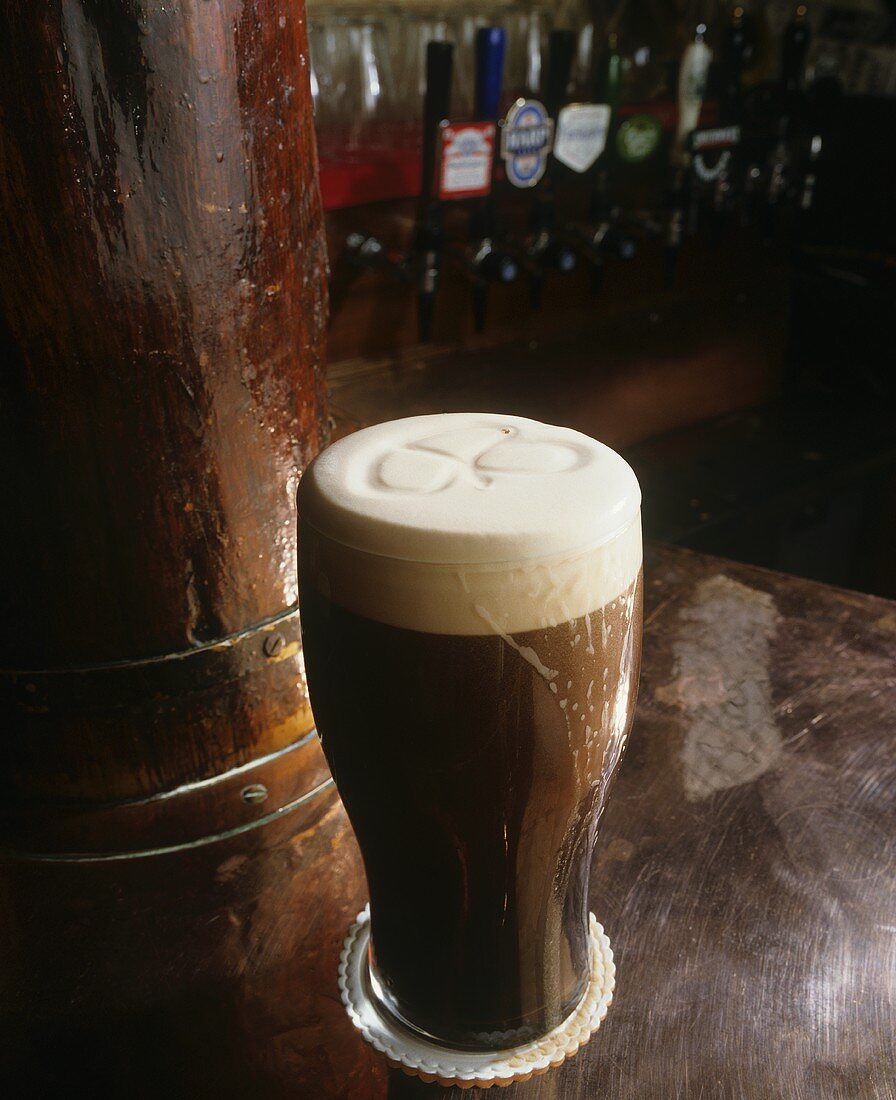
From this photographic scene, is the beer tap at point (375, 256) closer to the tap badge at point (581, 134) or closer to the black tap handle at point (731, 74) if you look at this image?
the tap badge at point (581, 134)

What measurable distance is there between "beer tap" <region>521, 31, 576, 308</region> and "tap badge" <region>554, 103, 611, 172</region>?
38 millimetres

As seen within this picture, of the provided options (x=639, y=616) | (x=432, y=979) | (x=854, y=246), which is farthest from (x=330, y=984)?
(x=854, y=246)

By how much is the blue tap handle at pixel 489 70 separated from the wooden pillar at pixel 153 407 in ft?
5.63

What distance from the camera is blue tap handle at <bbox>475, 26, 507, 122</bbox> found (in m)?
2.32

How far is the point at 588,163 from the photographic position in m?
2.80

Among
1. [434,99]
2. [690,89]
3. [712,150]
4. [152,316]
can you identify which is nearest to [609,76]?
[690,89]

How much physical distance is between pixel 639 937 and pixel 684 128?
2.77 meters

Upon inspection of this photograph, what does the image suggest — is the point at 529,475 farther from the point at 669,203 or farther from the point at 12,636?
the point at 669,203

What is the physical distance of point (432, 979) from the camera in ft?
2.54

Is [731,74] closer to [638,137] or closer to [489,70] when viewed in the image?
[638,137]

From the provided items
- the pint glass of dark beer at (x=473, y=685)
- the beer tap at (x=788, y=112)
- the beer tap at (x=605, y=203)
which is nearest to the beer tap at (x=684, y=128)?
the beer tap at (x=605, y=203)

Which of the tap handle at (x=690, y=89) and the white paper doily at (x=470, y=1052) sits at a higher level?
the tap handle at (x=690, y=89)

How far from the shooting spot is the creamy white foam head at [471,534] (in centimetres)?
60

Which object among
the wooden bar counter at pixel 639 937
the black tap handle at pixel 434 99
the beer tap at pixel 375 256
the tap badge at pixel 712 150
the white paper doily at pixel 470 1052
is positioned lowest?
the white paper doily at pixel 470 1052
